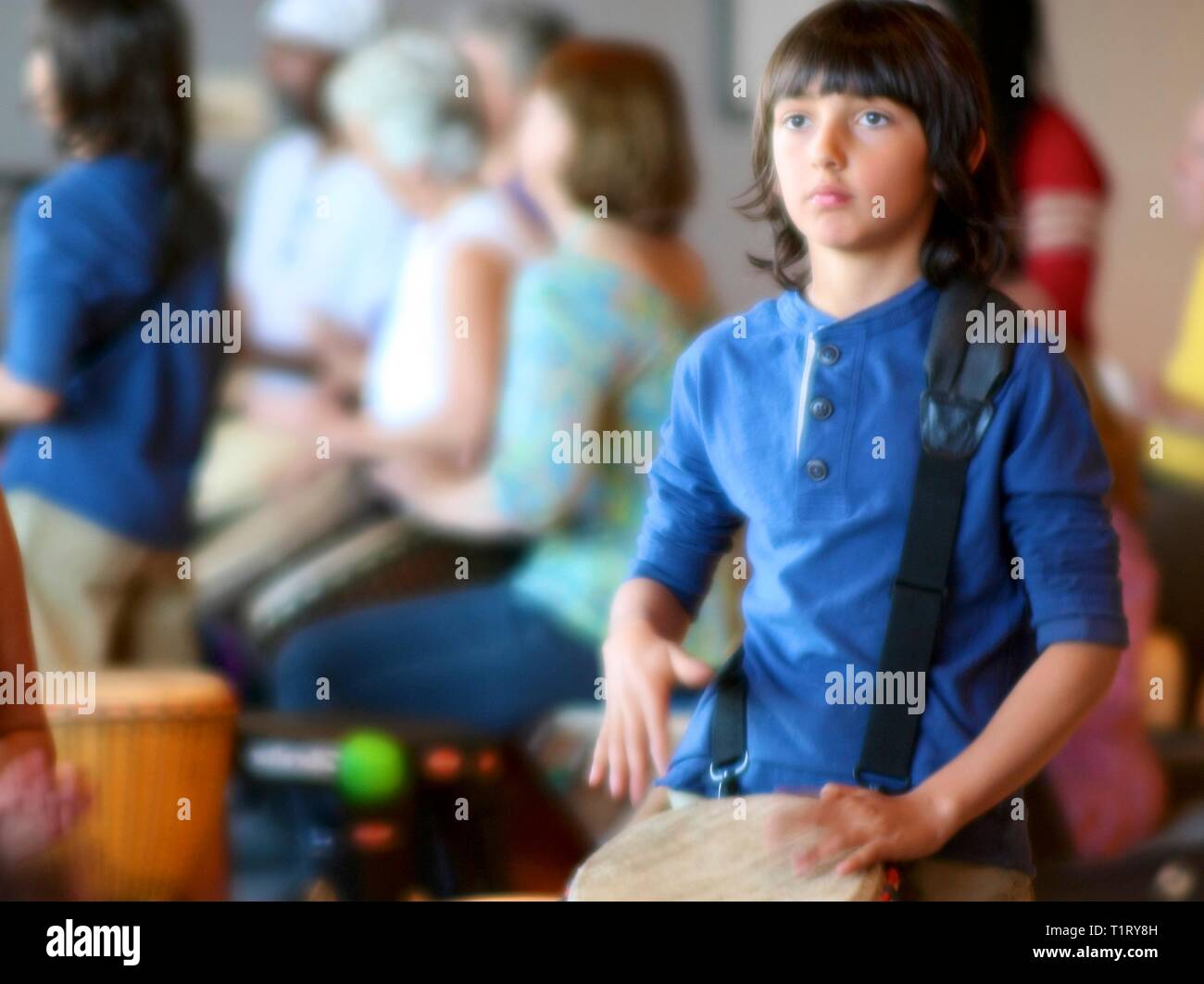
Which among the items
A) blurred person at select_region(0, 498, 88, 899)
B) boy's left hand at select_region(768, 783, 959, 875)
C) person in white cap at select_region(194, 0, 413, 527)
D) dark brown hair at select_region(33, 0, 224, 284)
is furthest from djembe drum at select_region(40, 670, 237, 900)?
boy's left hand at select_region(768, 783, 959, 875)

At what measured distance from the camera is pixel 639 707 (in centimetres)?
127

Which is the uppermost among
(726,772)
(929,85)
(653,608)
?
(929,85)

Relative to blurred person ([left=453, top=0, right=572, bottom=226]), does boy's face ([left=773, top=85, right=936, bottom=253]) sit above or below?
below

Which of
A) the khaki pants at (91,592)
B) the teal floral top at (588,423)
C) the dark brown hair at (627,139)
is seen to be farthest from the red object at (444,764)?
the dark brown hair at (627,139)

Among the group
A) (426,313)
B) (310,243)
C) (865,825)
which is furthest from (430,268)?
(865,825)

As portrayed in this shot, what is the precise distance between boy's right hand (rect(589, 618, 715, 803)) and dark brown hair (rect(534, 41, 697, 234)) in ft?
4.83

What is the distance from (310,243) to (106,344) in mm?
489

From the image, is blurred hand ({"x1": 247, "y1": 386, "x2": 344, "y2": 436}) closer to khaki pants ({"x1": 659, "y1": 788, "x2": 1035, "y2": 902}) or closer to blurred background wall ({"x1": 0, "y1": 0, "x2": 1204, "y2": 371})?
blurred background wall ({"x1": 0, "y1": 0, "x2": 1204, "y2": 371})

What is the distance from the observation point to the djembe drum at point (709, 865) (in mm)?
1229

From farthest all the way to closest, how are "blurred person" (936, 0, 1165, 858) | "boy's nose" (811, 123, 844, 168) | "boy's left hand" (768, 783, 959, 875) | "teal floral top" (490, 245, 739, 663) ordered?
"blurred person" (936, 0, 1165, 858) < "teal floral top" (490, 245, 739, 663) < "boy's nose" (811, 123, 844, 168) < "boy's left hand" (768, 783, 959, 875)

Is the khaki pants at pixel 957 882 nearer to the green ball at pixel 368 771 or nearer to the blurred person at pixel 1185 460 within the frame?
the green ball at pixel 368 771

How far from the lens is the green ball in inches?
102

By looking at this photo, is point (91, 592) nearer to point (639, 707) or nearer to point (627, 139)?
point (627, 139)
